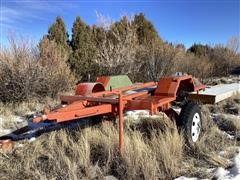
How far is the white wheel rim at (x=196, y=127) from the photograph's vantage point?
4809 mm

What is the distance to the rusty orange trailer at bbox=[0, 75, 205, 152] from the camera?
3850mm

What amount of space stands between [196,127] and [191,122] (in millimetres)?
332

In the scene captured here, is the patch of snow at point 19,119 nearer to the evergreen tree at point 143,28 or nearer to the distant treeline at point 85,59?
the distant treeline at point 85,59

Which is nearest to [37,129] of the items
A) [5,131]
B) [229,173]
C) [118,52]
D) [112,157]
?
[5,131]

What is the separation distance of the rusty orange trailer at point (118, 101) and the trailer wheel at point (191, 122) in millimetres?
18

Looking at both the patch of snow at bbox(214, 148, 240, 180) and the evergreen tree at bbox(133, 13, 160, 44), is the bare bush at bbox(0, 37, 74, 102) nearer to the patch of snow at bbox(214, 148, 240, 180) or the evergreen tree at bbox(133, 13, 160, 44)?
the patch of snow at bbox(214, 148, 240, 180)

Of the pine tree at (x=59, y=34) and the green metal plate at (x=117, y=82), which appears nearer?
the green metal plate at (x=117, y=82)

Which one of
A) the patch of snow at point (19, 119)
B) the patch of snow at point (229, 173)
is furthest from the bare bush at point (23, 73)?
the patch of snow at point (229, 173)

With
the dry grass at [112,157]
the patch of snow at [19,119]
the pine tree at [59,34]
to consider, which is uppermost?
the pine tree at [59,34]

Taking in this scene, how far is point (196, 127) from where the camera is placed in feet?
16.2

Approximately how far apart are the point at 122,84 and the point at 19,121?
240cm

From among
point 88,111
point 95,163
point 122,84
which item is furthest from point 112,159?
point 122,84

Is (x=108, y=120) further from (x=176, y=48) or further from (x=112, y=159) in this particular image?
(x=176, y=48)

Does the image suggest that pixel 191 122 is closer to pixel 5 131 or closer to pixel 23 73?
pixel 5 131
